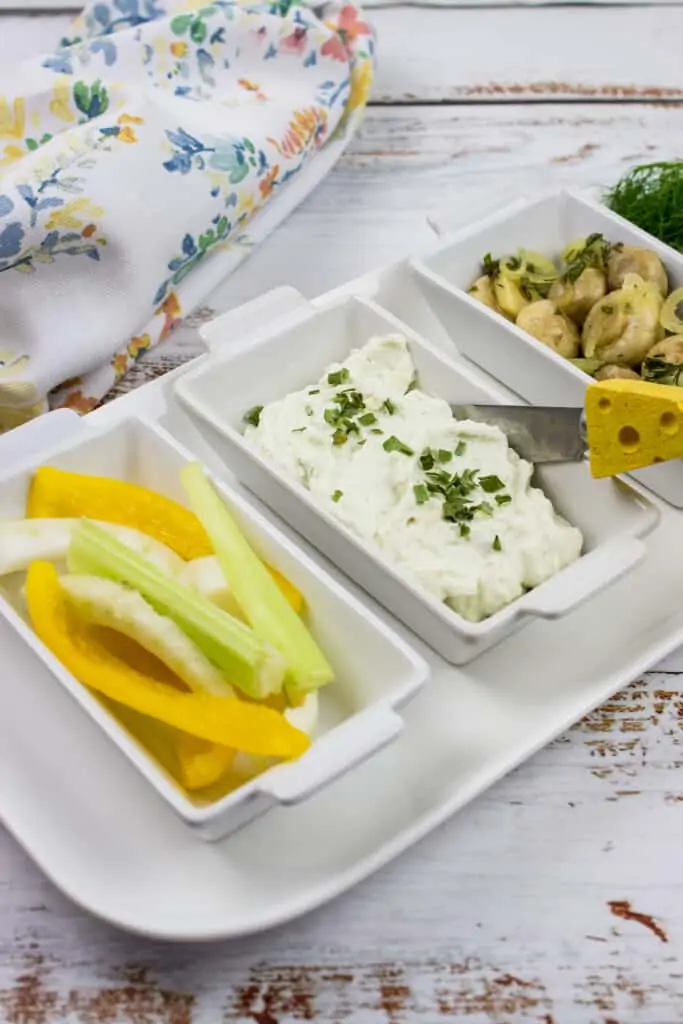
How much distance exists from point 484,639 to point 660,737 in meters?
0.27

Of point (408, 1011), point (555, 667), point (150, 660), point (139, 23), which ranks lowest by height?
point (408, 1011)

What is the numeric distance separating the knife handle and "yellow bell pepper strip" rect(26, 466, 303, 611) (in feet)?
1.61

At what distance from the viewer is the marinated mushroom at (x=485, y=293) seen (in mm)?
1889

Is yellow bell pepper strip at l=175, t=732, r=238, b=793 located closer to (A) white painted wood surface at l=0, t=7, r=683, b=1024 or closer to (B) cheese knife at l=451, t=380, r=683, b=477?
(A) white painted wood surface at l=0, t=7, r=683, b=1024

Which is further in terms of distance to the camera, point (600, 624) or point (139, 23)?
point (139, 23)

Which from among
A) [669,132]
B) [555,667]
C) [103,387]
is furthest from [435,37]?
[555,667]

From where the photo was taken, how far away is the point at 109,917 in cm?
121

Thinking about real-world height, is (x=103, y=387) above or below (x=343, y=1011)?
above

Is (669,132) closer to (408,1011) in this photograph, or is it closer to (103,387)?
(103,387)

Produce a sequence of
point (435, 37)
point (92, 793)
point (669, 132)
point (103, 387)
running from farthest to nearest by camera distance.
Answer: point (435, 37), point (669, 132), point (103, 387), point (92, 793)

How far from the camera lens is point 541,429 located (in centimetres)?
158

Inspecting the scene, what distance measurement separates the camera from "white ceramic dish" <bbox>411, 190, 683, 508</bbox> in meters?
1.71

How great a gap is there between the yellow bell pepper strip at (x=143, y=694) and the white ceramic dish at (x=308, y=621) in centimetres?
2

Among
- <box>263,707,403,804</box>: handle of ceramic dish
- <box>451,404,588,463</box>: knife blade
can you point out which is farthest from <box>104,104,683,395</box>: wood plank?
<box>263,707,403,804</box>: handle of ceramic dish
